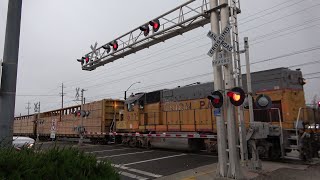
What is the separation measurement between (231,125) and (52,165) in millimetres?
5395

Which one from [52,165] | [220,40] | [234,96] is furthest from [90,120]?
[52,165]

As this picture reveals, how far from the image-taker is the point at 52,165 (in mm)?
4129

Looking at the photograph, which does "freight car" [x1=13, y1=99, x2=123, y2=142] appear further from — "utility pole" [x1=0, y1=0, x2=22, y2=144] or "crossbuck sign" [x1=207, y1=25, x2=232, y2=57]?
"utility pole" [x1=0, y1=0, x2=22, y2=144]

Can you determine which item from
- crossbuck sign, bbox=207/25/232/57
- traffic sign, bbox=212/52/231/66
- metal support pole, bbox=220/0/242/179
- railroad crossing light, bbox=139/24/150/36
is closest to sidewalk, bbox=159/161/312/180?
metal support pole, bbox=220/0/242/179

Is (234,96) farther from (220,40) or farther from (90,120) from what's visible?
(90,120)

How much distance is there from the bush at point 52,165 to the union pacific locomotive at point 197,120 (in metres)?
6.73

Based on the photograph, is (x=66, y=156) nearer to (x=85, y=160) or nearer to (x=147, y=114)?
(x=85, y=160)

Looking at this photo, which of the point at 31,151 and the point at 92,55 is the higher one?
the point at 92,55

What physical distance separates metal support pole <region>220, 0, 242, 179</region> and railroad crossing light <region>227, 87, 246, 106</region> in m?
0.47

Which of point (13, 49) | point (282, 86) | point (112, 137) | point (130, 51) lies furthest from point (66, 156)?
point (112, 137)

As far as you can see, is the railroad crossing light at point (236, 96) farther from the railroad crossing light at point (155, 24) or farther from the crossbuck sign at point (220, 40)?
the railroad crossing light at point (155, 24)

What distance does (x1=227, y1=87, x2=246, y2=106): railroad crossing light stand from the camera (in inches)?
303

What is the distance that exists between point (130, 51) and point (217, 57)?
6.25 meters

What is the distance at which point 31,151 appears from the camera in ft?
15.0
